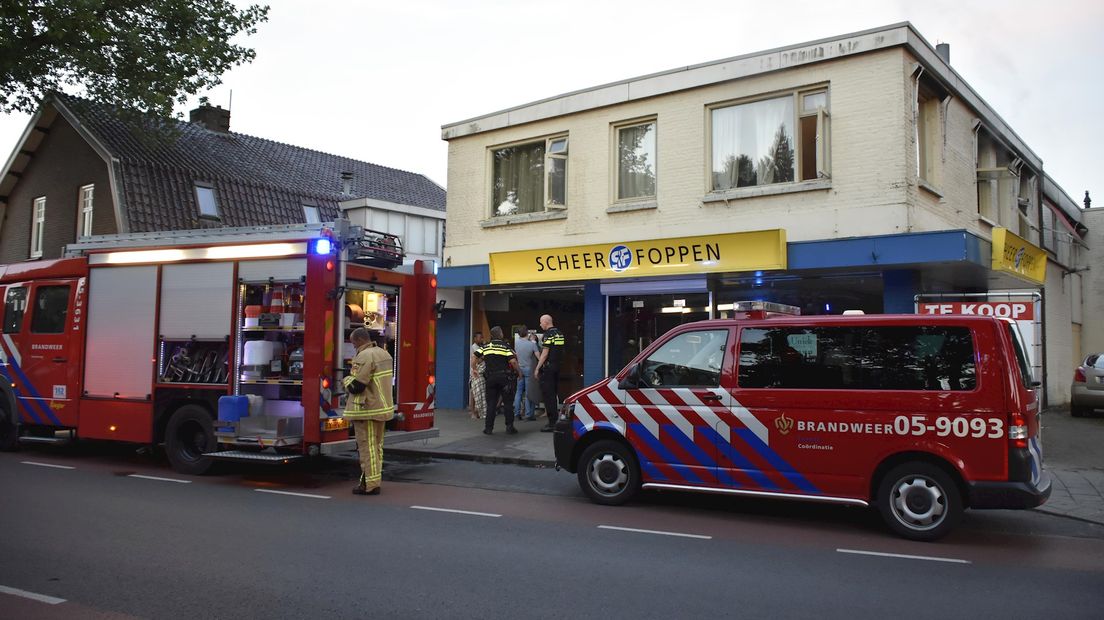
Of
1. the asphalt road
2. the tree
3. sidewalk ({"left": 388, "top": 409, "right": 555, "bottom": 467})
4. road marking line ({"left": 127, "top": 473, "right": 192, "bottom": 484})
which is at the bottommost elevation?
the asphalt road

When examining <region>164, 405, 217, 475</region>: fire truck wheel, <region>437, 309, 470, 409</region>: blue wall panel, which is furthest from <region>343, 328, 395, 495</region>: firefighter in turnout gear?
<region>437, 309, 470, 409</region>: blue wall panel

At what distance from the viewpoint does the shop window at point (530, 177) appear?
15.7 metres

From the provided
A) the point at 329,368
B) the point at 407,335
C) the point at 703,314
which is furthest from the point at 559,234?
the point at 329,368

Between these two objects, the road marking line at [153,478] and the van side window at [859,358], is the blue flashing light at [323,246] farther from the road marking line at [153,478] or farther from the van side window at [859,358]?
the van side window at [859,358]

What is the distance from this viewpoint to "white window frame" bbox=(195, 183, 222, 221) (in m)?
23.0

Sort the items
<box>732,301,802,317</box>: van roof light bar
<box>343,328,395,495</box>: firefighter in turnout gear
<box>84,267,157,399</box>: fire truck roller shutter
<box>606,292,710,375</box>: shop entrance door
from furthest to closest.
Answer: <box>606,292,710,375</box>: shop entrance door
<box>84,267,157,399</box>: fire truck roller shutter
<box>343,328,395,495</box>: firefighter in turnout gear
<box>732,301,802,317</box>: van roof light bar

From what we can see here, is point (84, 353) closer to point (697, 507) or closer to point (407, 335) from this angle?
point (407, 335)

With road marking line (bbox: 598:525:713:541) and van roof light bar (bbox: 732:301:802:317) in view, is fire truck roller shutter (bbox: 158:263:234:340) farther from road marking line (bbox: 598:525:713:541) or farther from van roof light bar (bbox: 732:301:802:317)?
van roof light bar (bbox: 732:301:802:317)

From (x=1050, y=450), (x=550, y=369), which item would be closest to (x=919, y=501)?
(x=1050, y=450)

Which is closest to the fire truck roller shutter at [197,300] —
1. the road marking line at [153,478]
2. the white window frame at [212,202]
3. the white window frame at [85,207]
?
the road marking line at [153,478]

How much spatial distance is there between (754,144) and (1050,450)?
21.3 ft

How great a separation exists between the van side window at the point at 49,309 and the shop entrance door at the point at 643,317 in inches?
351

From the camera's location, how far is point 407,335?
10.6 meters

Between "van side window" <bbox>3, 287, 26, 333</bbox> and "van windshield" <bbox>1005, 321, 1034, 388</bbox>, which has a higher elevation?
"van side window" <bbox>3, 287, 26, 333</bbox>
